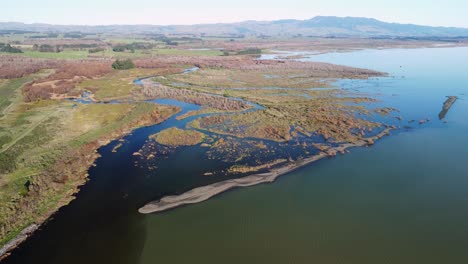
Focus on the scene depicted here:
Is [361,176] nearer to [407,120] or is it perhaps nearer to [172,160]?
[172,160]

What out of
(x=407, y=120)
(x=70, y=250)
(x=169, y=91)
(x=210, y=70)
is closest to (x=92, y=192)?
(x=70, y=250)

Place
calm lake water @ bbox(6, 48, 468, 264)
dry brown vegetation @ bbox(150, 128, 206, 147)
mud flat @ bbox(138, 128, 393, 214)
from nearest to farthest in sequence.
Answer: calm lake water @ bbox(6, 48, 468, 264)
mud flat @ bbox(138, 128, 393, 214)
dry brown vegetation @ bbox(150, 128, 206, 147)

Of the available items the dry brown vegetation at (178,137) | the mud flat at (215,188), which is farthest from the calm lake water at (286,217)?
the dry brown vegetation at (178,137)

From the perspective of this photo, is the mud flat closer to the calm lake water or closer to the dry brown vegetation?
the calm lake water

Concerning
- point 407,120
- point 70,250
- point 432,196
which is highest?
point 407,120

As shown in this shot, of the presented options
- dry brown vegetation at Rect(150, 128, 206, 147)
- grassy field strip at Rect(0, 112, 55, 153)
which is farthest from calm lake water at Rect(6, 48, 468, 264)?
grassy field strip at Rect(0, 112, 55, 153)

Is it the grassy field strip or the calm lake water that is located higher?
the grassy field strip

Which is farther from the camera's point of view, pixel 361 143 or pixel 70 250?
pixel 361 143

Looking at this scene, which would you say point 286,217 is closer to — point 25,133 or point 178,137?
point 178,137

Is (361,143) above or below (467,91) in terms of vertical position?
below
